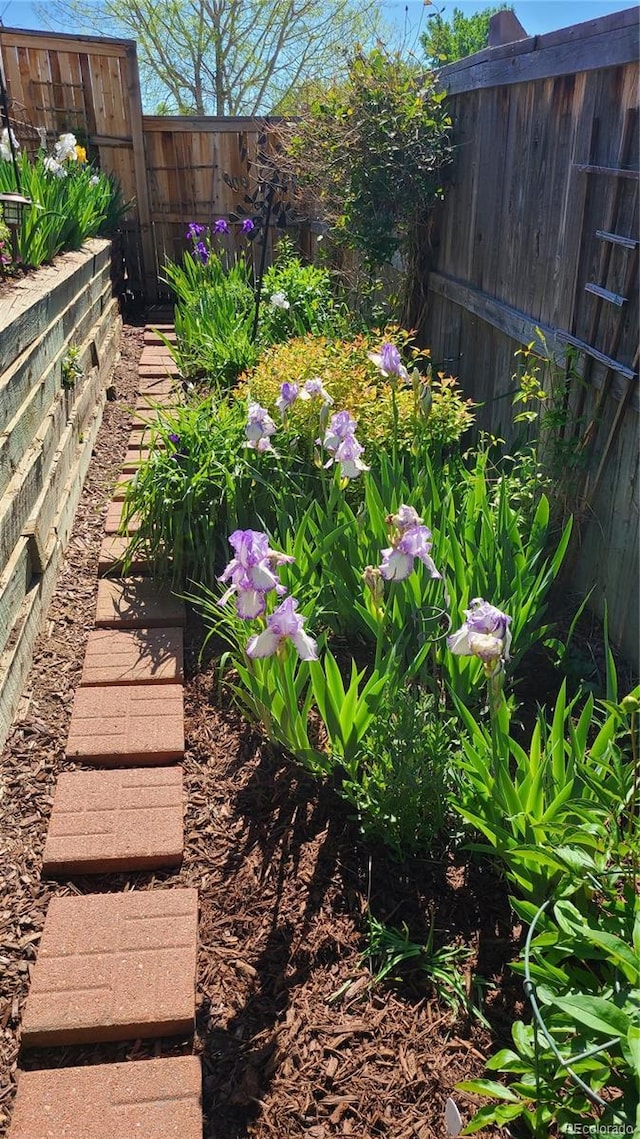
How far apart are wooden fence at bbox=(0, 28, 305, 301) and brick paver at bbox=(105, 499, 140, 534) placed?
4.47 meters

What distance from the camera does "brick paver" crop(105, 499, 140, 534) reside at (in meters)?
3.57

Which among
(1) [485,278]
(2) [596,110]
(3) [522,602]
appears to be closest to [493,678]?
(3) [522,602]

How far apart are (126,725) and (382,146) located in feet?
11.1

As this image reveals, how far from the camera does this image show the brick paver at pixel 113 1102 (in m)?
1.47

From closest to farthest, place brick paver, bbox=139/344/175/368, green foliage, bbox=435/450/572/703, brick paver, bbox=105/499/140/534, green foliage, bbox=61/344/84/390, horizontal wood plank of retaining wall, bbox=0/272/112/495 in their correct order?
green foliage, bbox=435/450/572/703 < horizontal wood plank of retaining wall, bbox=0/272/112/495 < brick paver, bbox=105/499/140/534 < green foliage, bbox=61/344/84/390 < brick paver, bbox=139/344/175/368

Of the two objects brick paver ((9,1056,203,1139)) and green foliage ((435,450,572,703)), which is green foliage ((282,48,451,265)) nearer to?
green foliage ((435,450,572,703))

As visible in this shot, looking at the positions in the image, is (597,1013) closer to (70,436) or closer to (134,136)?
(70,436)

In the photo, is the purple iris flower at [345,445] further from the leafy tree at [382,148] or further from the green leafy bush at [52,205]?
the leafy tree at [382,148]

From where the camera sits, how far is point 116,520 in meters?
3.71

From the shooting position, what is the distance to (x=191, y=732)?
8.26 feet

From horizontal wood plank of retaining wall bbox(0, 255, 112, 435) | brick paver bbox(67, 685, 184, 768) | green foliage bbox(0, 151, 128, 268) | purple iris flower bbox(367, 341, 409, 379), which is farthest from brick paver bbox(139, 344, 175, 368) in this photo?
brick paver bbox(67, 685, 184, 768)

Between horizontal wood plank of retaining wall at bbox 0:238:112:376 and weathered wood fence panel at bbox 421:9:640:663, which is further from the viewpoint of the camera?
horizontal wood plank of retaining wall at bbox 0:238:112:376

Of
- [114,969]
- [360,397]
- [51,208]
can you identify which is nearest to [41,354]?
[360,397]

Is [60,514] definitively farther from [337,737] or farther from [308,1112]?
[308,1112]
